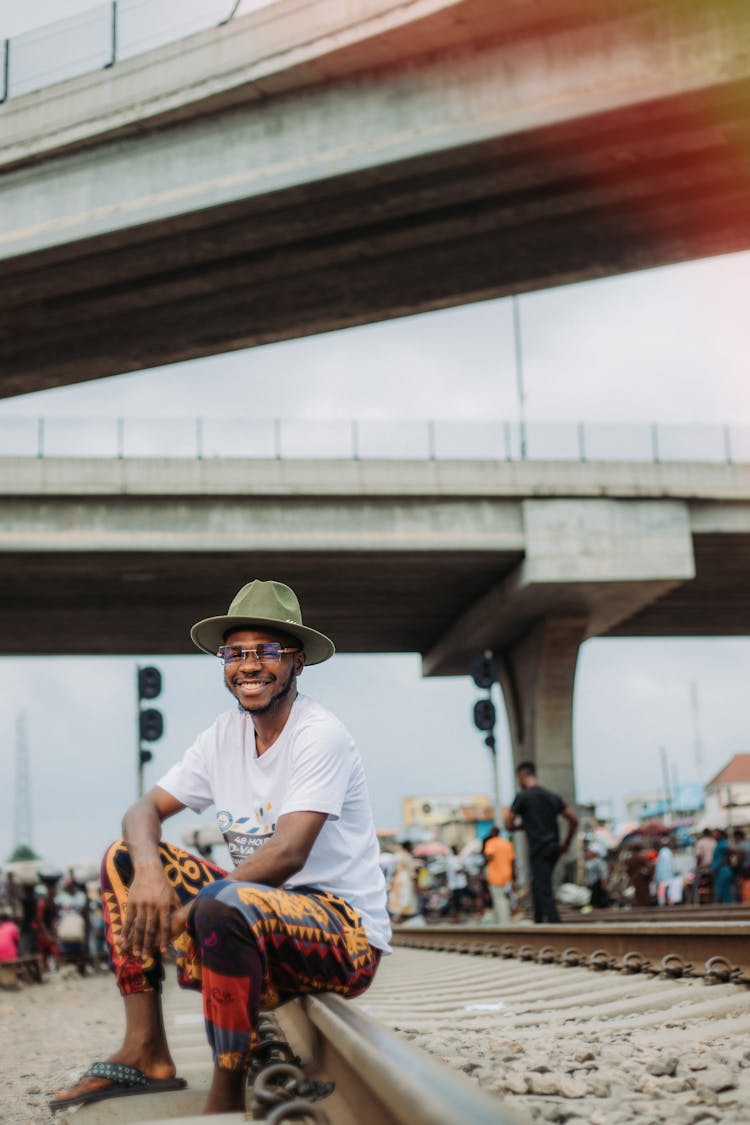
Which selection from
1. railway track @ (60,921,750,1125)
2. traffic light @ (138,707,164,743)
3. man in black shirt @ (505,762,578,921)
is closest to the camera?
railway track @ (60,921,750,1125)

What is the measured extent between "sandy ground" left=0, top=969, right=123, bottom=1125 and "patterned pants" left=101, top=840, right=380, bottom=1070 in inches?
43.0

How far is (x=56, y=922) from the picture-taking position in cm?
2966

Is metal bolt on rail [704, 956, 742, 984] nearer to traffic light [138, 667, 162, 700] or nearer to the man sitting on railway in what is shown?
the man sitting on railway

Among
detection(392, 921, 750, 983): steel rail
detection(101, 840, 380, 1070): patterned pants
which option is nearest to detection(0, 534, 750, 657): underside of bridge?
detection(392, 921, 750, 983): steel rail

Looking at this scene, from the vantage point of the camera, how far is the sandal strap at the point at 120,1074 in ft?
→ 11.7

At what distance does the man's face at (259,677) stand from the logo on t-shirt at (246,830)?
31 cm

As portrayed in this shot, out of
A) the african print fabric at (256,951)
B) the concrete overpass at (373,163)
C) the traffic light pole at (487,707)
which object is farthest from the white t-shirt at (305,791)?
the traffic light pole at (487,707)

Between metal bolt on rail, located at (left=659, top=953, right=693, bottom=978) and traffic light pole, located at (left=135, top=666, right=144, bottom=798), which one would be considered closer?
metal bolt on rail, located at (left=659, top=953, right=693, bottom=978)

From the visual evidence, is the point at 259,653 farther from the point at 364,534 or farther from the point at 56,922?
the point at 56,922

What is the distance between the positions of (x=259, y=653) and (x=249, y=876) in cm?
71

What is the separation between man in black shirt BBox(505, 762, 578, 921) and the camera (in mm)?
13477

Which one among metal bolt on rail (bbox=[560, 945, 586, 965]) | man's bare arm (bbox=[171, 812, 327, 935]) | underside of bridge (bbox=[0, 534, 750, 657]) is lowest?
metal bolt on rail (bbox=[560, 945, 586, 965])

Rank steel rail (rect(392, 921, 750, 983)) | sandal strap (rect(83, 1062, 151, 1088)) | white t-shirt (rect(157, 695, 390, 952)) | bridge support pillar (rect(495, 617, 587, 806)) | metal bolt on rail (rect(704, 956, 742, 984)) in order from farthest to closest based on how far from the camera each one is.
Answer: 1. bridge support pillar (rect(495, 617, 587, 806))
2. steel rail (rect(392, 921, 750, 983))
3. metal bolt on rail (rect(704, 956, 742, 984))
4. white t-shirt (rect(157, 695, 390, 952))
5. sandal strap (rect(83, 1062, 151, 1088))

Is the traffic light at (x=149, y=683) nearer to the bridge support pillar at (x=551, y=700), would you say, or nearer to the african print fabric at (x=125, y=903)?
the bridge support pillar at (x=551, y=700)
